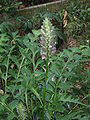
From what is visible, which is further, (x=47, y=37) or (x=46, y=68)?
(x=46, y=68)

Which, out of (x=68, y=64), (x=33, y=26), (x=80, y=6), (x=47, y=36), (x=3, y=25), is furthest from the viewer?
(x=80, y=6)

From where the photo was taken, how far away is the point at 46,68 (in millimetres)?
1864

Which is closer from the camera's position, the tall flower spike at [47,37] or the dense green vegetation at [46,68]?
the tall flower spike at [47,37]

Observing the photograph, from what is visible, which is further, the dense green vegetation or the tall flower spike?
the dense green vegetation

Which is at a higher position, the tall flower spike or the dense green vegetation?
the tall flower spike

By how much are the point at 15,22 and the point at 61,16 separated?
0.76m

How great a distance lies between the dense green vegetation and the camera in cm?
218

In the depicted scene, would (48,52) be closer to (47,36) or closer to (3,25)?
(47,36)

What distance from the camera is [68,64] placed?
2.56 meters

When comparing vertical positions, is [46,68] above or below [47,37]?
below

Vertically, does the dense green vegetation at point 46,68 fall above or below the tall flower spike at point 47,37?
below

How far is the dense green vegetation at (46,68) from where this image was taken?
7.14 feet

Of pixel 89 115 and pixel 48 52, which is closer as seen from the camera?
pixel 48 52

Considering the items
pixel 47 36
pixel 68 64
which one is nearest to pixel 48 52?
pixel 47 36
